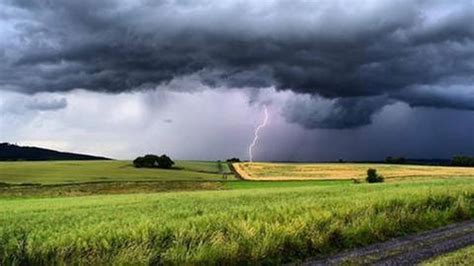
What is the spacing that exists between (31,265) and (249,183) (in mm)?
90239

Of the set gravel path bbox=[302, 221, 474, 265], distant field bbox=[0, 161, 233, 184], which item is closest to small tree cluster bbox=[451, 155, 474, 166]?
distant field bbox=[0, 161, 233, 184]

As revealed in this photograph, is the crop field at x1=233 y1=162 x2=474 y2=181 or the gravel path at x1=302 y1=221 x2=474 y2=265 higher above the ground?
the crop field at x1=233 y1=162 x2=474 y2=181

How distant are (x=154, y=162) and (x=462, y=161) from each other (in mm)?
89276

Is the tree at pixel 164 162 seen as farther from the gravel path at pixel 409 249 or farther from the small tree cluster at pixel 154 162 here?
the gravel path at pixel 409 249

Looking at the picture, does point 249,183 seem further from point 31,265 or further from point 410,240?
point 31,265

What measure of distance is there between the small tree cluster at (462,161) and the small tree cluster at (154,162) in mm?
84606

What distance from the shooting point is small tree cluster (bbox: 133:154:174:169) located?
482 ft

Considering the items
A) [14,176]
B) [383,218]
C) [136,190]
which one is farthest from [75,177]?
[383,218]

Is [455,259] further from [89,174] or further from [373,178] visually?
[89,174]

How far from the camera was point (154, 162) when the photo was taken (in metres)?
148

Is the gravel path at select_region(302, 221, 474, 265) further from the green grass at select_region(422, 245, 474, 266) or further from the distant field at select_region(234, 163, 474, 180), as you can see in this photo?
the distant field at select_region(234, 163, 474, 180)

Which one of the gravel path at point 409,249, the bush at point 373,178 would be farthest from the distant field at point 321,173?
the gravel path at point 409,249

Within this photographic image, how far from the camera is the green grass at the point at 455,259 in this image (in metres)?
15.9

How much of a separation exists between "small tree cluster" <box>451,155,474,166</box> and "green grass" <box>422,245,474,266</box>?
16317cm
